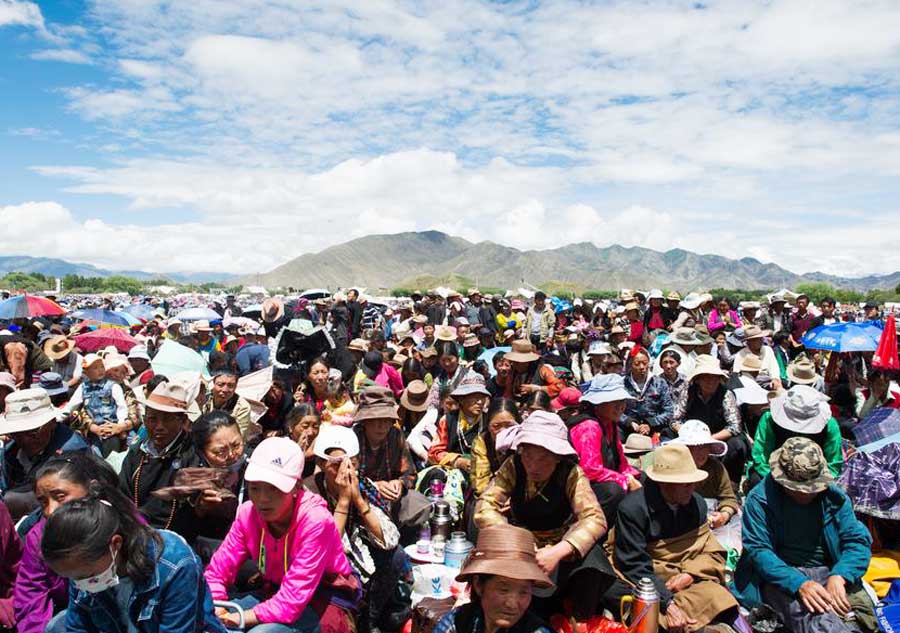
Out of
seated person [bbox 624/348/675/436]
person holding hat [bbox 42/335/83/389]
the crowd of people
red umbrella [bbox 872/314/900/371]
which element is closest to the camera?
the crowd of people

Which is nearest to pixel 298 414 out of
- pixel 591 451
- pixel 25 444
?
pixel 25 444

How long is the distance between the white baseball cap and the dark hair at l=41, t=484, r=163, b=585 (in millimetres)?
1572

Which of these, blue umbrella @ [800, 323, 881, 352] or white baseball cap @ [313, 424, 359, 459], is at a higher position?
blue umbrella @ [800, 323, 881, 352]

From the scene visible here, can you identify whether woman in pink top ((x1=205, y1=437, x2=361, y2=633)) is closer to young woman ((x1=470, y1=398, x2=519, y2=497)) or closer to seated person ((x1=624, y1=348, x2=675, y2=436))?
young woman ((x1=470, y1=398, x2=519, y2=497))

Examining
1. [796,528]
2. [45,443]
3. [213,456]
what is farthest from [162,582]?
[796,528]

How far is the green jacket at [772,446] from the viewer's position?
502cm

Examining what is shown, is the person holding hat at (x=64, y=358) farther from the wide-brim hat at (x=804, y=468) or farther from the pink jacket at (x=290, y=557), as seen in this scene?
the wide-brim hat at (x=804, y=468)

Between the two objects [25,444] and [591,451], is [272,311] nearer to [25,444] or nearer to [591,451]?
[25,444]

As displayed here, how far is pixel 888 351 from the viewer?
254 inches

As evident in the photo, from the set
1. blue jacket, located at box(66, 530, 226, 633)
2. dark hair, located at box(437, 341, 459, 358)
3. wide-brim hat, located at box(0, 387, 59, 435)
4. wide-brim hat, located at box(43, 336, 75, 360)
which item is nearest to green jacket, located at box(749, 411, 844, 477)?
dark hair, located at box(437, 341, 459, 358)

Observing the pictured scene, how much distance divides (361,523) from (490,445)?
1.39 m

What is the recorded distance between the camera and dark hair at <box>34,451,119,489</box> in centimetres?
317

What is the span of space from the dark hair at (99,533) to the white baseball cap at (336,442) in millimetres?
1572

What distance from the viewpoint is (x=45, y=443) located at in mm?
4680
